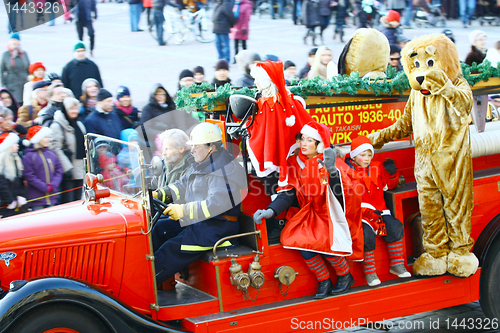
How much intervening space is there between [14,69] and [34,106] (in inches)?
74.1

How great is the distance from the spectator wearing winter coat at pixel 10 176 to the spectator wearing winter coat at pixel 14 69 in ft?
9.30

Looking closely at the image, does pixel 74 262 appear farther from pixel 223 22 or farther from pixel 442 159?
pixel 223 22

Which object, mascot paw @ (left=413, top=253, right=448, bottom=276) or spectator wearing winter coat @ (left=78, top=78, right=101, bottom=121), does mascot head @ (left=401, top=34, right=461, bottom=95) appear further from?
spectator wearing winter coat @ (left=78, top=78, right=101, bottom=121)

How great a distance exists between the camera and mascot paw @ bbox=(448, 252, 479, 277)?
4320 millimetres

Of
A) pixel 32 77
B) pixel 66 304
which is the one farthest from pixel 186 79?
pixel 66 304

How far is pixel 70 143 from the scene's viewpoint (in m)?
6.08

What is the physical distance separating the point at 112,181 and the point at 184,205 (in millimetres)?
747

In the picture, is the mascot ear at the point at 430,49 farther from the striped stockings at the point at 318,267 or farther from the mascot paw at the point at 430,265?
the striped stockings at the point at 318,267

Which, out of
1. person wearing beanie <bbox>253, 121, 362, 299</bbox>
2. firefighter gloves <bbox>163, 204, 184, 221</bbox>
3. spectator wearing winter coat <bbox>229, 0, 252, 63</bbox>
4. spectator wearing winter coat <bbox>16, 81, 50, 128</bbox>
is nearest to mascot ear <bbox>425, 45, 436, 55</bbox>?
person wearing beanie <bbox>253, 121, 362, 299</bbox>

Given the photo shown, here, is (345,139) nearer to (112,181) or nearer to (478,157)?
(478,157)

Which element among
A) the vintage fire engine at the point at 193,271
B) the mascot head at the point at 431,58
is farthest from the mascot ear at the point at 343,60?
the mascot head at the point at 431,58

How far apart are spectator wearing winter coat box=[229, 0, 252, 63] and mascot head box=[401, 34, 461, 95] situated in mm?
7361

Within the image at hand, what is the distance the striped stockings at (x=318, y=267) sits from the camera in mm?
4039

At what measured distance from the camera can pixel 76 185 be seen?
6152mm
